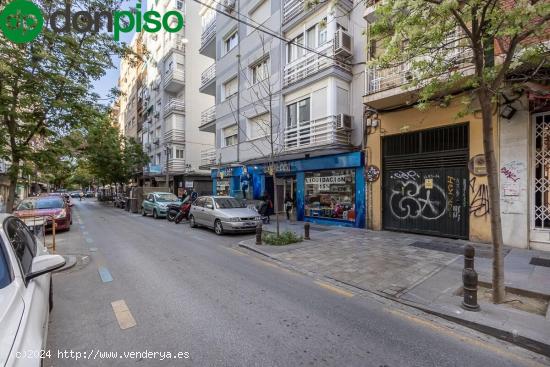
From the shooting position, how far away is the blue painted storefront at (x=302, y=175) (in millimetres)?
12102

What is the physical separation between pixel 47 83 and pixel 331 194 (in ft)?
35.1

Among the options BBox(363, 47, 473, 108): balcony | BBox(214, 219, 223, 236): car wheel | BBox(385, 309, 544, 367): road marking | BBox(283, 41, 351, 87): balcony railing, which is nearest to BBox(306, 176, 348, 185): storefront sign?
BBox(363, 47, 473, 108): balcony


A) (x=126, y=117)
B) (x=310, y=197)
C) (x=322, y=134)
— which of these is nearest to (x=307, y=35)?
(x=322, y=134)

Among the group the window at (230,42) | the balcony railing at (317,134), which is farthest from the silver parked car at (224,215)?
the window at (230,42)

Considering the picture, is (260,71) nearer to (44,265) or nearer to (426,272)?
(426,272)

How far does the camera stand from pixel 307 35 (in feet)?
45.0

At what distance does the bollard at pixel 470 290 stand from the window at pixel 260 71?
13.9 metres

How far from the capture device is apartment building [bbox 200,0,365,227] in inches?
482

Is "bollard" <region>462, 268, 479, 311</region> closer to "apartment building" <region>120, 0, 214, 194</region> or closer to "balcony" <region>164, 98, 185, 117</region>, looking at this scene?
"apartment building" <region>120, 0, 214, 194</region>

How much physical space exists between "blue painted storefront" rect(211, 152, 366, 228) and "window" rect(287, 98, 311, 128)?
189cm

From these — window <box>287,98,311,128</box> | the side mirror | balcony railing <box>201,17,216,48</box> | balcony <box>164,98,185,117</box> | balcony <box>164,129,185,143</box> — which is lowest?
the side mirror

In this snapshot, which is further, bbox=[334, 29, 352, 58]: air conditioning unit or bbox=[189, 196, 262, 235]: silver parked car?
bbox=[334, 29, 352, 58]: air conditioning unit

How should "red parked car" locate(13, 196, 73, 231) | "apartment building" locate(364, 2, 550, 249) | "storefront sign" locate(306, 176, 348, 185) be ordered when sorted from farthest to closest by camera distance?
"storefront sign" locate(306, 176, 348, 185)
"red parked car" locate(13, 196, 73, 231)
"apartment building" locate(364, 2, 550, 249)

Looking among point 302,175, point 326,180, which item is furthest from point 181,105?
point 326,180
